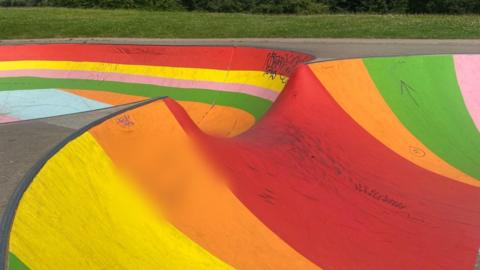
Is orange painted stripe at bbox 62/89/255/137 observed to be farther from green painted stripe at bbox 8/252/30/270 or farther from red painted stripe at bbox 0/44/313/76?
green painted stripe at bbox 8/252/30/270

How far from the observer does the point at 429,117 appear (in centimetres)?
648

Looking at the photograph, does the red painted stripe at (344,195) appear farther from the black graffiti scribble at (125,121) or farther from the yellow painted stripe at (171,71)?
the yellow painted stripe at (171,71)

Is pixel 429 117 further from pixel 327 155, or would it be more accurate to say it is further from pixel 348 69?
pixel 327 155

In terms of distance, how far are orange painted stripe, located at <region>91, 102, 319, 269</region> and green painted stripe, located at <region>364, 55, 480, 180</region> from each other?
315cm

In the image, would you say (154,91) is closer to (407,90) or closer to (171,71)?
(171,71)

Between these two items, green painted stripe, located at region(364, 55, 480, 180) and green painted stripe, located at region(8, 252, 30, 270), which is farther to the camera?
green painted stripe, located at region(364, 55, 480, 180)

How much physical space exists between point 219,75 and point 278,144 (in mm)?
4148

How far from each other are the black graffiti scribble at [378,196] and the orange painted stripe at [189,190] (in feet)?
4.48

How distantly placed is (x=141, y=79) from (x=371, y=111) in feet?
17.0

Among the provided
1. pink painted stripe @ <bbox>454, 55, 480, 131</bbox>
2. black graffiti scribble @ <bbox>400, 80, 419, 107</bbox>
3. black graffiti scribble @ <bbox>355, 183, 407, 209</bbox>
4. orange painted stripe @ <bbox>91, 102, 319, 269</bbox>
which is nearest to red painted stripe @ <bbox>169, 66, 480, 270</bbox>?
black graffiti scribble @ <bbox>355, 183, 407, 209</bbox>

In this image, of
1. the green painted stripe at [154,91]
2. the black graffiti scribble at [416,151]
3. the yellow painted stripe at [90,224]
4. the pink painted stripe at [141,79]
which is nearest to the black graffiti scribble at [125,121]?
the yellow painted stripe at [90,224]

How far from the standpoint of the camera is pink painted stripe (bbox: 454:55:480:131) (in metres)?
6.71

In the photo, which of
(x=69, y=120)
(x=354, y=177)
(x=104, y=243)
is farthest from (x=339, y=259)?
(x=69, y=120)

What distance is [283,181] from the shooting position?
4.40 m
